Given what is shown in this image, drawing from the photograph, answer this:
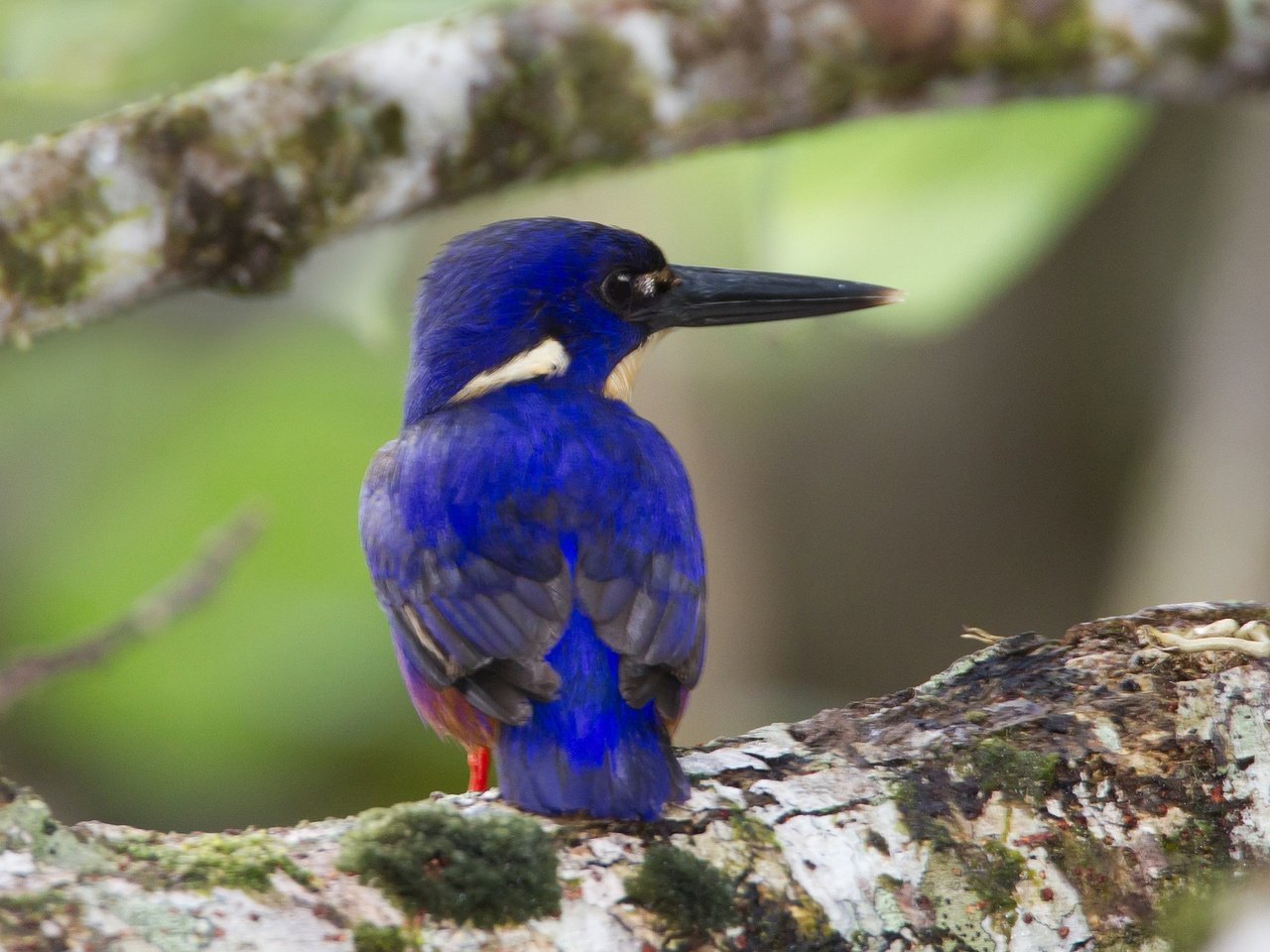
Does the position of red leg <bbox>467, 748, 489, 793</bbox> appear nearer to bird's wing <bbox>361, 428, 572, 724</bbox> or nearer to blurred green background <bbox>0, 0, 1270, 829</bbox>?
bird's wing <bbox>361, 428, 572, 724</bbox>

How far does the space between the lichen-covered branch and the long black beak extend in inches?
51.3

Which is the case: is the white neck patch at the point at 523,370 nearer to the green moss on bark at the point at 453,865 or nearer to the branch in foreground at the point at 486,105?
the branch in foreground at the point at 486,105

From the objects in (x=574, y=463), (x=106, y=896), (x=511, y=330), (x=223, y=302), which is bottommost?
(x=106, y=896)

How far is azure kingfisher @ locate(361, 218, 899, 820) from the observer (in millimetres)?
2592

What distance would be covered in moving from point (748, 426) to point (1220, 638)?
3.74 metres

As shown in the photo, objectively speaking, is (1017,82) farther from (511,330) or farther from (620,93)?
(511,330)

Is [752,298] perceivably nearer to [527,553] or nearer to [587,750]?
[527,553]

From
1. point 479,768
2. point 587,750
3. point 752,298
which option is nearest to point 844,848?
point 587,750

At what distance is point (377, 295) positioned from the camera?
3732 millimetres

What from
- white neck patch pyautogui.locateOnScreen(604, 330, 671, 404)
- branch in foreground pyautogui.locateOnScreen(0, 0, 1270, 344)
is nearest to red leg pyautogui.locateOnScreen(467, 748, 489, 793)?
white neck patch pyautogui.locateOnScreen(604, 330, 671, 404)

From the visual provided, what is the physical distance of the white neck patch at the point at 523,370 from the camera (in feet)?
11.4

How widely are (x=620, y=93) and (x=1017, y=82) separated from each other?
3.17ft

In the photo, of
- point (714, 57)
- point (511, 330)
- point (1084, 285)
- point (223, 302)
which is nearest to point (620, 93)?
point (714, 57)

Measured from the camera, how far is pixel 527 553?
9.49 ft
